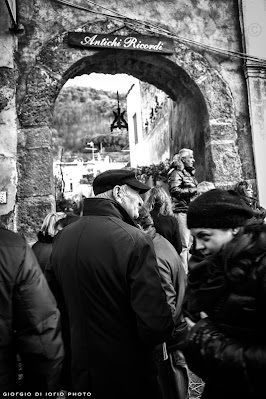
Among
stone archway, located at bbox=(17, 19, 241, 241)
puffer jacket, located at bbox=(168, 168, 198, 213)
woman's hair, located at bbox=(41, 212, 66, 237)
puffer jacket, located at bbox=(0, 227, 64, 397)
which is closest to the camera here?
puffer jacket, located at bbox=(0, 227, 64, 397)

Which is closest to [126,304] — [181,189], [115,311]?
[115,311]

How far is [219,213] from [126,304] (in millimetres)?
618

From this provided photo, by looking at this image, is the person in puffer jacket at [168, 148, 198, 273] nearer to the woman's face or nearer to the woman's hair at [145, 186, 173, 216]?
the woman's hair at [145, 186, 173, 216]

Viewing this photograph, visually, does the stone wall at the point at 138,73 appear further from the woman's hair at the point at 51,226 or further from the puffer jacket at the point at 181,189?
the woman's hair at the point at 51,226

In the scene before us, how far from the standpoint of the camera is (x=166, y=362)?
2393mm

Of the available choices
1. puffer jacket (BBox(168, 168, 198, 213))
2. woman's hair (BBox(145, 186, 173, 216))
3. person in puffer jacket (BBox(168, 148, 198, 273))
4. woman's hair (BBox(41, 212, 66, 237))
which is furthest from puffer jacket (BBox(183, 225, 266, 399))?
puffer jacket (BBox(168, 168, 198, 213))

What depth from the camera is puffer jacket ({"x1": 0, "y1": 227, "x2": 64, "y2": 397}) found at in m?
1.62

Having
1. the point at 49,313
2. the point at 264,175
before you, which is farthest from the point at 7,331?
the point at 264,175

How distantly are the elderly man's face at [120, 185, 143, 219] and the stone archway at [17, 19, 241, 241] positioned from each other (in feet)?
13.0

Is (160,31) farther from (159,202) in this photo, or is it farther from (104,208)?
(104,208)

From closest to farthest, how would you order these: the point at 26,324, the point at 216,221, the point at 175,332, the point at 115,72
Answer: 1. the point at 26,324
2. the point at 216,221
3. the point at 175,332
4. the point at 115,72

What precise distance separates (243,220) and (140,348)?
778mm

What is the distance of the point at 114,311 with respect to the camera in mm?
1835

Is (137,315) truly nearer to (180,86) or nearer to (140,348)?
(140,348)
